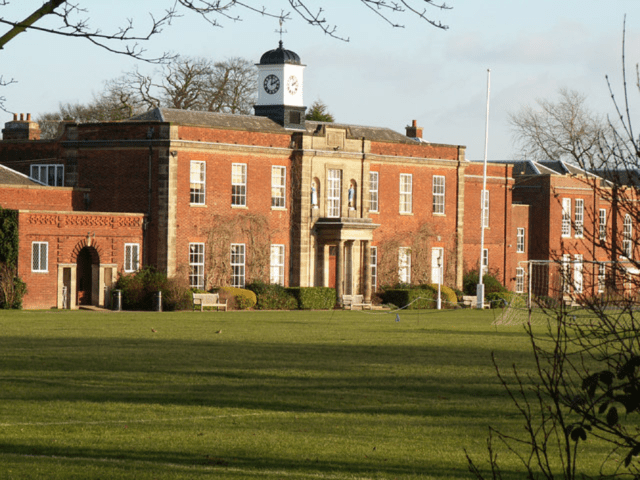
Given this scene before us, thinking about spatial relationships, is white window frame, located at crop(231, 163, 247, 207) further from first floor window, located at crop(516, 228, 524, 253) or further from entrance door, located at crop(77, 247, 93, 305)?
first floor window, located at crop(516, 228, 524, 253)

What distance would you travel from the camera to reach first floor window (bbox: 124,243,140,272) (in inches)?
1826

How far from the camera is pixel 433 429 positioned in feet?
47.3

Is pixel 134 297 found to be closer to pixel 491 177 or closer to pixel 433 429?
pixel 491 177

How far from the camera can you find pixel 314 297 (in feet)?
166

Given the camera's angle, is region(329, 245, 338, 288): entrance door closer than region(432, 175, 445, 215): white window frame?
Yes

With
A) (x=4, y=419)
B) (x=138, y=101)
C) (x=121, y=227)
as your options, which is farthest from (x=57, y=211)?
(x=138, y=101)

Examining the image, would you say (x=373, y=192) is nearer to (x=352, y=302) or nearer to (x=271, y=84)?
(x=352, y=302)

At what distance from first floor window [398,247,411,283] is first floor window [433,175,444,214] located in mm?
3196

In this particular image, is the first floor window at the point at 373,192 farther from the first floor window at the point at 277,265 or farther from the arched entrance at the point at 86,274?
the arched entrance at the point at 86,274

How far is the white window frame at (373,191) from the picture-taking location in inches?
2165

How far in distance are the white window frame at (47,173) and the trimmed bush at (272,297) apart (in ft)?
32.0

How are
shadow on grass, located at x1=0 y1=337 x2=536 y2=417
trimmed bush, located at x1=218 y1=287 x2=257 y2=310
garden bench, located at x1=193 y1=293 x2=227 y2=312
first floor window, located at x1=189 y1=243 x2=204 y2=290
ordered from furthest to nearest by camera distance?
first floor window, located at x1=189 y1=243 x2=204 y2=290 < trimmed bush, located at x1=218 y1=287 x2=257 y2=310 < garden bench, located at x1=193 y1=293 x2=227 y2=312 < shadow on grass, located at x1=0 y1=337 x2=536 y2=417

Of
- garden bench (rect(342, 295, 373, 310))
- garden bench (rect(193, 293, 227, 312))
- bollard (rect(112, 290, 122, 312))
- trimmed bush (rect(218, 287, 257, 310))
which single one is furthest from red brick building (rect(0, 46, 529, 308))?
garden bench (rect(193, 293, 227, 312))

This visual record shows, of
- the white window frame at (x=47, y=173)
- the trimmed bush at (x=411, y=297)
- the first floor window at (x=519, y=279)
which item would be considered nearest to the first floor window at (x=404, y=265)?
the trimmed bush at (x=411, y=297)
